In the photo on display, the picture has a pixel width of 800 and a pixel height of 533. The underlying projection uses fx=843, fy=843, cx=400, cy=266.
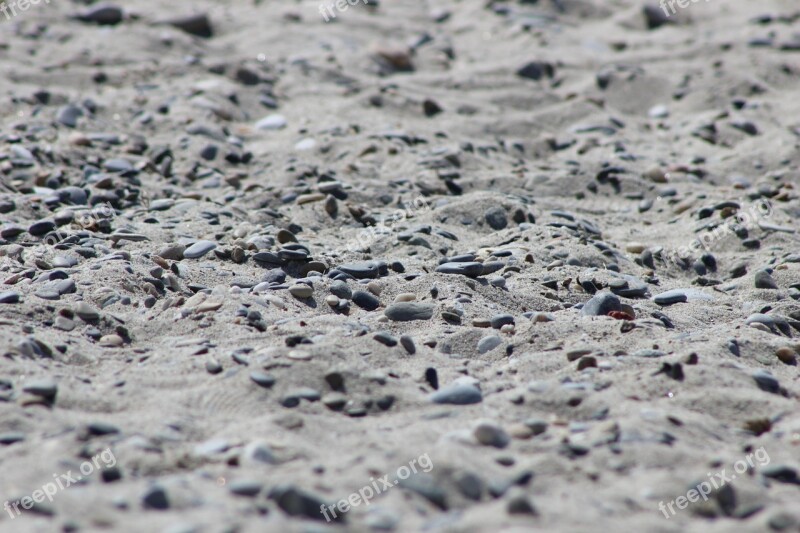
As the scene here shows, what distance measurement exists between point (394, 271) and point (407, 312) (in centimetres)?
43

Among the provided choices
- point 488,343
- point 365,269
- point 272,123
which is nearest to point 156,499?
point 488,343

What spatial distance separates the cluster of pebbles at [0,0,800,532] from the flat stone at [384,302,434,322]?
0.01m

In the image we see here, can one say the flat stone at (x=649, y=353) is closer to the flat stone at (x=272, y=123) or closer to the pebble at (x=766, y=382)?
the pebble at (x=766, y=382)

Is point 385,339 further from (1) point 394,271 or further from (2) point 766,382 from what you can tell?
(2) point 766,382

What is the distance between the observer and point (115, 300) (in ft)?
10.0

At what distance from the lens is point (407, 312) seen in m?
3.08

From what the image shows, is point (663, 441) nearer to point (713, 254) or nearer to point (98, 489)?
point (98, 489)

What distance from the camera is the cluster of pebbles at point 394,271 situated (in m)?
1.99

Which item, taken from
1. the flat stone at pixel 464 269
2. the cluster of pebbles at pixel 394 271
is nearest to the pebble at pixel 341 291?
the cluster of pebbles at pixel 394 271

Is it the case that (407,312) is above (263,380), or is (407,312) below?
A: below

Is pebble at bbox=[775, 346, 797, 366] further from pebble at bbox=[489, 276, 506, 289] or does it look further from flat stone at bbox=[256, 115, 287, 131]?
flat stone at bbox=[256, 115, 287, 131]

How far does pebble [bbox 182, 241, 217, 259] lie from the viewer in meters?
3.53

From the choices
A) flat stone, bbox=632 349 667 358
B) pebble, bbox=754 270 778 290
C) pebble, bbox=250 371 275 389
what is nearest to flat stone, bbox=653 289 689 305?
pebble, bbox=754 270 778 290

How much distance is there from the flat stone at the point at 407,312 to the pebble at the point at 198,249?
0.94 meters
